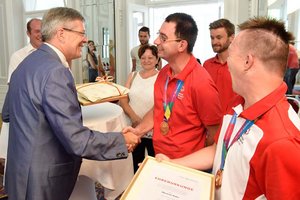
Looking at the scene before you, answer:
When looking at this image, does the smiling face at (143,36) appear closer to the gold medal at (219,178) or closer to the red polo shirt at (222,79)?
the red polo shirt at (222,79)

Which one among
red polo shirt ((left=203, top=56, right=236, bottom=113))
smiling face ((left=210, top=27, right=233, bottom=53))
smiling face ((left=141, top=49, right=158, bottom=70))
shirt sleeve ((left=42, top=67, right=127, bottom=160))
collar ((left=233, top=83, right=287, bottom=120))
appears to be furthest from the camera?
smiling face ((left=141, top=49, right=158, bottom=70))

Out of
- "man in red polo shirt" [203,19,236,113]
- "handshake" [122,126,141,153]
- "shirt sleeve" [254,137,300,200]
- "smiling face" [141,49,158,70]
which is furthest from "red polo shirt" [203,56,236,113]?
"shirt sleeve" [254,137,300,200]

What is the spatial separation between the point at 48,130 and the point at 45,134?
0.02 meters

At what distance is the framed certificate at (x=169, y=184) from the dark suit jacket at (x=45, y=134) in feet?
1.33

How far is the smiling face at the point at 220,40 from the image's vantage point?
2.72 metres

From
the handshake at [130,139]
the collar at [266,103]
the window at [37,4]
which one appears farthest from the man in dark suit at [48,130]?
the window at [37,4]

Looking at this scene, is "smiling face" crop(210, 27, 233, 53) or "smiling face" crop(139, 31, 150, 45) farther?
"smiling face" crop(139, 31, 150, 45)

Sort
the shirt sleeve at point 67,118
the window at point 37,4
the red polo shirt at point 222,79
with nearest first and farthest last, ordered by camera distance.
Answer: the shirt sleeve at point 67,118 → the red polo shirt at point 222,79 → the window at point 37,4

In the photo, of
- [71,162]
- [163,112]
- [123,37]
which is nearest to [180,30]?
[163,112]

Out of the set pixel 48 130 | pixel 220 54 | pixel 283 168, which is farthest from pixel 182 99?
pixel 220 54

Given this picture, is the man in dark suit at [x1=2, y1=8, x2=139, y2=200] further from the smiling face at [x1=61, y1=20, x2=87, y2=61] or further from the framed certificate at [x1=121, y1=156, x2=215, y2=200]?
the framed certificate at [x1=121, y1=156, x2=215, y2=200]

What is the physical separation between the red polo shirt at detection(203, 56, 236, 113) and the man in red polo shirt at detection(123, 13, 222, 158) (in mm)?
797

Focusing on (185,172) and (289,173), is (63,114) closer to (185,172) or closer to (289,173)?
(185,172)

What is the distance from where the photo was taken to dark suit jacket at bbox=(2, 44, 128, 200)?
4.74 ft
